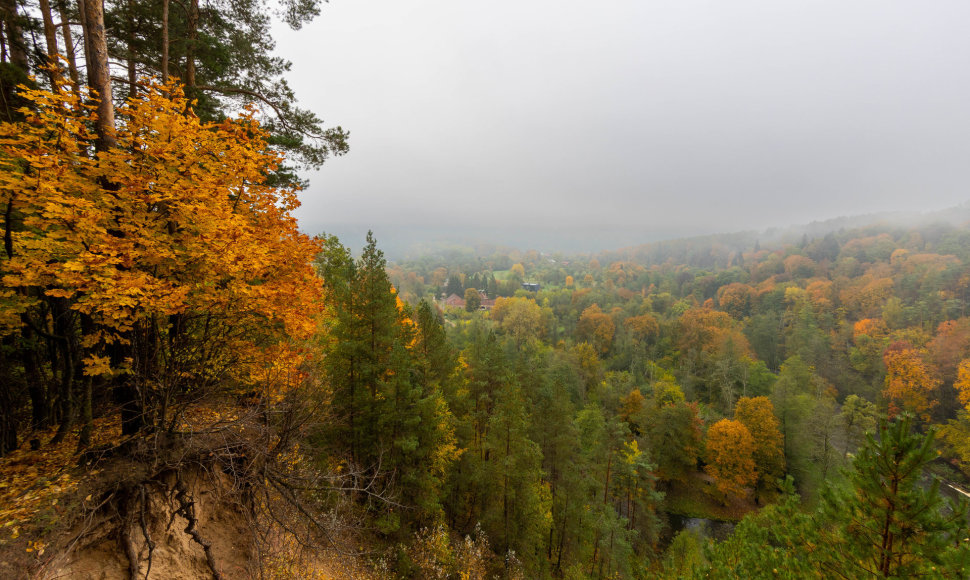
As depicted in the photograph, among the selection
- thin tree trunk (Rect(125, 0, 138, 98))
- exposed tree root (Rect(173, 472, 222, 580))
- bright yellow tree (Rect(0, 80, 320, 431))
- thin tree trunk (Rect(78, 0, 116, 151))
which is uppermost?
Answer: thin tree trunk (Rect(125, 0, 138, 98))

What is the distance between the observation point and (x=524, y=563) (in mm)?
12977

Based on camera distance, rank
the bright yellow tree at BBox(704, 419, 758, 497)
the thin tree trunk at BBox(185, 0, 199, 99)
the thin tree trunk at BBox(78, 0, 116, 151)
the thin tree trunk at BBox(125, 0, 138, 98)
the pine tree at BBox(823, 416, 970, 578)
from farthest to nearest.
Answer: the bright yellow tree at BBox(704, 419, 758, 497) < the thin tree trunk at BBox(185, 0, 199, 99) < the thin tree trunk at BBox(125, 0, 138, 98) < the thin tree trunk at BBox(78, 0, 116, 151) < the pine tree at BBox(823, 416, 970, 578)

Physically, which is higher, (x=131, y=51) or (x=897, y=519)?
(x=131, y=51)

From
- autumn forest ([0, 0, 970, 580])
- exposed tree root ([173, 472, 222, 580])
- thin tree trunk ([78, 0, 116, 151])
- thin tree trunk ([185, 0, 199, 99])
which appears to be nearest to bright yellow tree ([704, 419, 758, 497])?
autumn forest ([0, 0, 970, 580])

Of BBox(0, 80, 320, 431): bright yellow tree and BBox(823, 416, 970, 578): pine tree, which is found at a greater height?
BBox(0, 80, 320, 431): bright yellow tree

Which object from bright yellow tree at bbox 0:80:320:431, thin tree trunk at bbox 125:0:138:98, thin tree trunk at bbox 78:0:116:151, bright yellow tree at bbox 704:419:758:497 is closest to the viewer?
bright yellow tree at bbox 0:80:320:431

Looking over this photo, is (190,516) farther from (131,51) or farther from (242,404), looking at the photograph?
(131,51)

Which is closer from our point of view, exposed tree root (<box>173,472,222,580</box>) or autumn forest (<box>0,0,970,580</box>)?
autumn forest (<box>0,0,970,580</box>)

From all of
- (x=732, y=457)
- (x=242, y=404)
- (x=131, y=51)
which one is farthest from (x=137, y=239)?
(x=732, y=457)

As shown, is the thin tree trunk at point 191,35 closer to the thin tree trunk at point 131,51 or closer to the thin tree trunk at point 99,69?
the thin tree trunk at point 131,51

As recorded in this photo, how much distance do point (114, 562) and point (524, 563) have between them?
41.5ft

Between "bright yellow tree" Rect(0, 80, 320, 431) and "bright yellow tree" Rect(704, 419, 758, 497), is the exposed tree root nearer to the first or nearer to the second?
"bright yellow tree" Rect(0, 80, 320, 431)

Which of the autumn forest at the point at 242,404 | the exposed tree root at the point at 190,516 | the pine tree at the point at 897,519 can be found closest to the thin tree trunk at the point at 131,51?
the autumn forest at the point at 242,404

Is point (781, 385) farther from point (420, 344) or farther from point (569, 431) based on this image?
point (420, 344)
